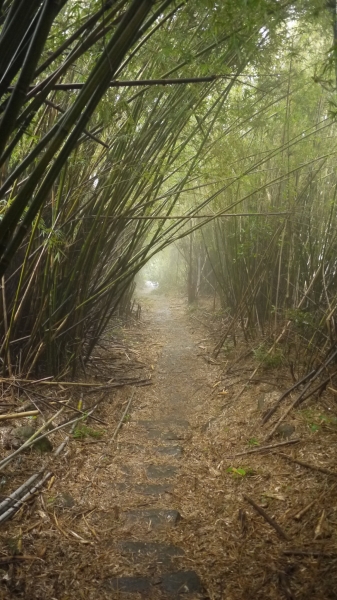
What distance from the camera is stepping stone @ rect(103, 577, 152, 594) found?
4.94 ft

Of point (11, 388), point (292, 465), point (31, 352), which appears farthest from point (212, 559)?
point (31, 352)

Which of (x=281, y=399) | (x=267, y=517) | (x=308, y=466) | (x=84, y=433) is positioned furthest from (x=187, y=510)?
(x=281, y=399)

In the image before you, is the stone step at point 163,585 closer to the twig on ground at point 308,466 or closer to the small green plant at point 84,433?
the twig on ground at point 308,466

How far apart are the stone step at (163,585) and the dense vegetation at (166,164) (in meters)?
1.26

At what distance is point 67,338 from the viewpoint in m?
3.31

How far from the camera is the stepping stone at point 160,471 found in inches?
94.6

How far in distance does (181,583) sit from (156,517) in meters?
0.45

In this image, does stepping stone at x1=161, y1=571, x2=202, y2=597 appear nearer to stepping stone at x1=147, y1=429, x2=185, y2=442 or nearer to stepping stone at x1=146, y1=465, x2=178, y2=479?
stepping stone at x1=146, y1=465, x2=178, y2=479

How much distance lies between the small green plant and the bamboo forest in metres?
0.02

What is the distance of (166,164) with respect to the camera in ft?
10.0

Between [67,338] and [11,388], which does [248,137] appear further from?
[11,388]

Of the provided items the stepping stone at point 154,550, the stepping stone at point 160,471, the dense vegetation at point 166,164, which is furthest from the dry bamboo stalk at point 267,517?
the dense vegetation at point 166,164

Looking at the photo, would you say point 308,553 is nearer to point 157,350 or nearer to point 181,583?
point 181,583

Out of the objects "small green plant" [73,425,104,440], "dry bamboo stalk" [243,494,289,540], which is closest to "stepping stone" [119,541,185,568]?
"dry bamboo stalk" [243,494,289,540]
